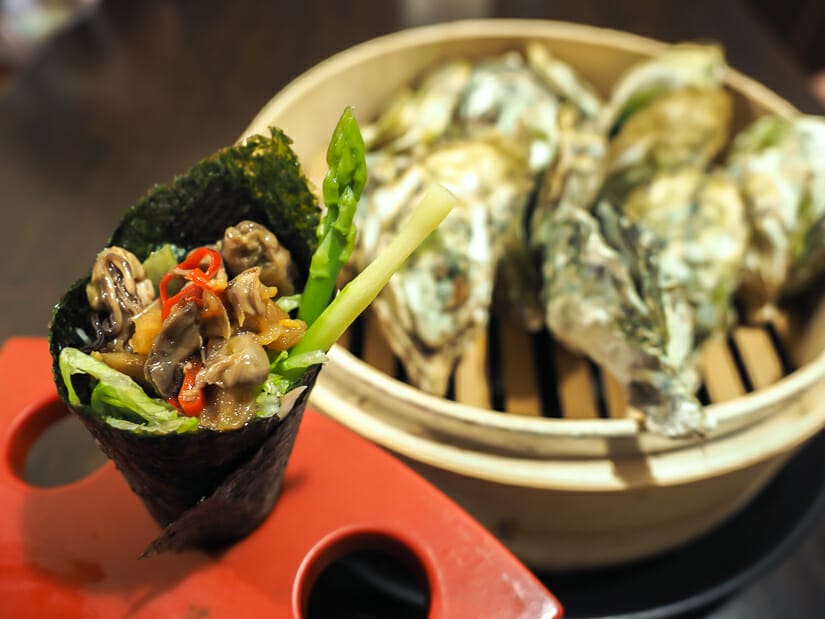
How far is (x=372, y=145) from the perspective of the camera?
4.49 feet

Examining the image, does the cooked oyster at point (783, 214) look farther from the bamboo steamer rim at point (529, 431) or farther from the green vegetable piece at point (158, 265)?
the green vegetable piece at point (158, 265)

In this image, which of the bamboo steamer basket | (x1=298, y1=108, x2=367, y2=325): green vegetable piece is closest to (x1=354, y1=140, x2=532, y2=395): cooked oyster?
the bamboo steamer basket

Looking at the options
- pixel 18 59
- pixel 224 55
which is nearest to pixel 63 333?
pixel 224 55

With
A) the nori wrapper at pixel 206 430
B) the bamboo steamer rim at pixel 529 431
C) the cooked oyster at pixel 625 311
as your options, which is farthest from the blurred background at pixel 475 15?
the nori wrapper at pixel 206 430

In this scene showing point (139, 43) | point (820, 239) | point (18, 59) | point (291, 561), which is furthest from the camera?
point (18, 59)

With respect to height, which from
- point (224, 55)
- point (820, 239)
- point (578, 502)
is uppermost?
point (224, 55)

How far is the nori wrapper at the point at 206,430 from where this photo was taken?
20.4 inches

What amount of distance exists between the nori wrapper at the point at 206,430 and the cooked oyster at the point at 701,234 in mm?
710

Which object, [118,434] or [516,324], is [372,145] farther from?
[118,434]

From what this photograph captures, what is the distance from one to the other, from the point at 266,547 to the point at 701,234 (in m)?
0.86

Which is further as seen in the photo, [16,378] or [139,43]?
[139,43]

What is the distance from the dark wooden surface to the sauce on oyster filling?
820 mm

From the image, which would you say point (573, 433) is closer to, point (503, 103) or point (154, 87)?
point (503, 103)

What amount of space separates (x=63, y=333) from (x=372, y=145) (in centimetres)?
92
